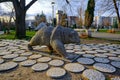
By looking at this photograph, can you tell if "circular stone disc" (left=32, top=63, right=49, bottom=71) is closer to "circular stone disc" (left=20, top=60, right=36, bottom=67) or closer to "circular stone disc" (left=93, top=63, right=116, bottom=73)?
"circular stone disc" (left=20, top=60, right=36, bottom=67)

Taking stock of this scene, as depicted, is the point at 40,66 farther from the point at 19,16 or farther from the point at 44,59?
the point at 19,16

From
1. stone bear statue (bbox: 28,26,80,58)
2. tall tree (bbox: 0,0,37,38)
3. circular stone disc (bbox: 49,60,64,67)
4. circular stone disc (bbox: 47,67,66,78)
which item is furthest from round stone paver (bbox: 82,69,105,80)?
tall tree (bbox: 0,0,37,38)

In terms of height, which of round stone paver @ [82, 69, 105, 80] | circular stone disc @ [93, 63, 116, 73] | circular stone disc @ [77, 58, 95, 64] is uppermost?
circular stone disc @ [77, 58, 95, 64]

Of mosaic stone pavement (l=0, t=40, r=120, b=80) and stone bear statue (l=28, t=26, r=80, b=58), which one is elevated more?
stone bear statue (l=28, t=26, r=80, b=58)

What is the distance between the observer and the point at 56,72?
173 inches

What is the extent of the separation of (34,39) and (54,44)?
108 cm

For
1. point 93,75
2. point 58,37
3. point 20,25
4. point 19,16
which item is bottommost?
point 93,75

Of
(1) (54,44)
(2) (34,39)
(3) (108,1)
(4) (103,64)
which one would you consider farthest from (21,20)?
(4) (103,64)

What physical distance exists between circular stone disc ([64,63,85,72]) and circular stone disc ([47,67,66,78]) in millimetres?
209

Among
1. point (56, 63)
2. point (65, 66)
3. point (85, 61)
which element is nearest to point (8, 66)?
point (56, 63)

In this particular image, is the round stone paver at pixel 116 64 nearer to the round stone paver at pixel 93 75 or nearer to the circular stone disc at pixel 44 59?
the round stone paver at pixel 93 75

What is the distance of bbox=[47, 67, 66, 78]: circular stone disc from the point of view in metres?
4.20

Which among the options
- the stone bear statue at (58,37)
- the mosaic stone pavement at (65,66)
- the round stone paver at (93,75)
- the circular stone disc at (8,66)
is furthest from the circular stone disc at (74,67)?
the circular stone disc at (8,66)

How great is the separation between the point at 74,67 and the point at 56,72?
2.02 ft
